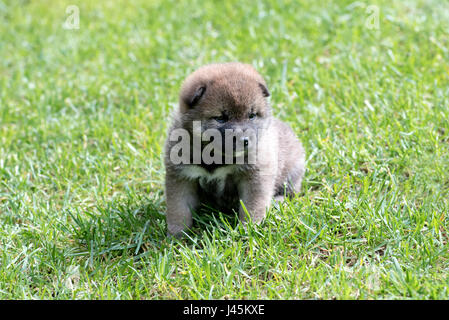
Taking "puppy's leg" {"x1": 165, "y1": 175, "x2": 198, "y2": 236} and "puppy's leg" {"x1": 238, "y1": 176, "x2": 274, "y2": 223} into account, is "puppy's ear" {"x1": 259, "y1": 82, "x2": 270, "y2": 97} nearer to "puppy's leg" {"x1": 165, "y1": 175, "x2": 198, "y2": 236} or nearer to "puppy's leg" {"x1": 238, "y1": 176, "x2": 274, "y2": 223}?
"puppy's leg" {"x1": 238, "y1": 176, "x2": 274, "y2": 223}

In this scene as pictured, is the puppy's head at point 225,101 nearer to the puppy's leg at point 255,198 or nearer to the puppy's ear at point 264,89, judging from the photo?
the puppy's ear at point 264,89

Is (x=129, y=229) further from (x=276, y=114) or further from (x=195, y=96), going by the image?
(x=276, y=114)

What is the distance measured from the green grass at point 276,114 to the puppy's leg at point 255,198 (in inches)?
3.5

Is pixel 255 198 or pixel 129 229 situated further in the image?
pixel 129 229

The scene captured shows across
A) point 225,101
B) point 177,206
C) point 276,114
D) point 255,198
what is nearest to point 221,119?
point 225,101

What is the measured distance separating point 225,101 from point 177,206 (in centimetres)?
93

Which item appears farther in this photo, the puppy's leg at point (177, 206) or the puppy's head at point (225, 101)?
the puppy's leg at point (177, 206)

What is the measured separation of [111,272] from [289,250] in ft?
4.21

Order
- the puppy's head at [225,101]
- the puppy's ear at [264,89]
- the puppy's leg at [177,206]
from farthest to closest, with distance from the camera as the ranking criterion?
the puppy's leg at [177,206]
the puppy's ear at [264,89]
the puppy's head at [225,101]

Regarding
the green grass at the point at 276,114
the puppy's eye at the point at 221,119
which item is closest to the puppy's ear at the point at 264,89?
the puppy's eye at the point at 221,119

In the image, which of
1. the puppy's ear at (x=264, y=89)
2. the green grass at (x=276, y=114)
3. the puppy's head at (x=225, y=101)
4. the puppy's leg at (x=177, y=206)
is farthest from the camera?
the puppy's leg at (x=177, y=206)

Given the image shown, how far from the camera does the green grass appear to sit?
375 cm

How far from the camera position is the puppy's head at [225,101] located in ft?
12.9

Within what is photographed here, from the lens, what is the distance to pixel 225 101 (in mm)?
3934
